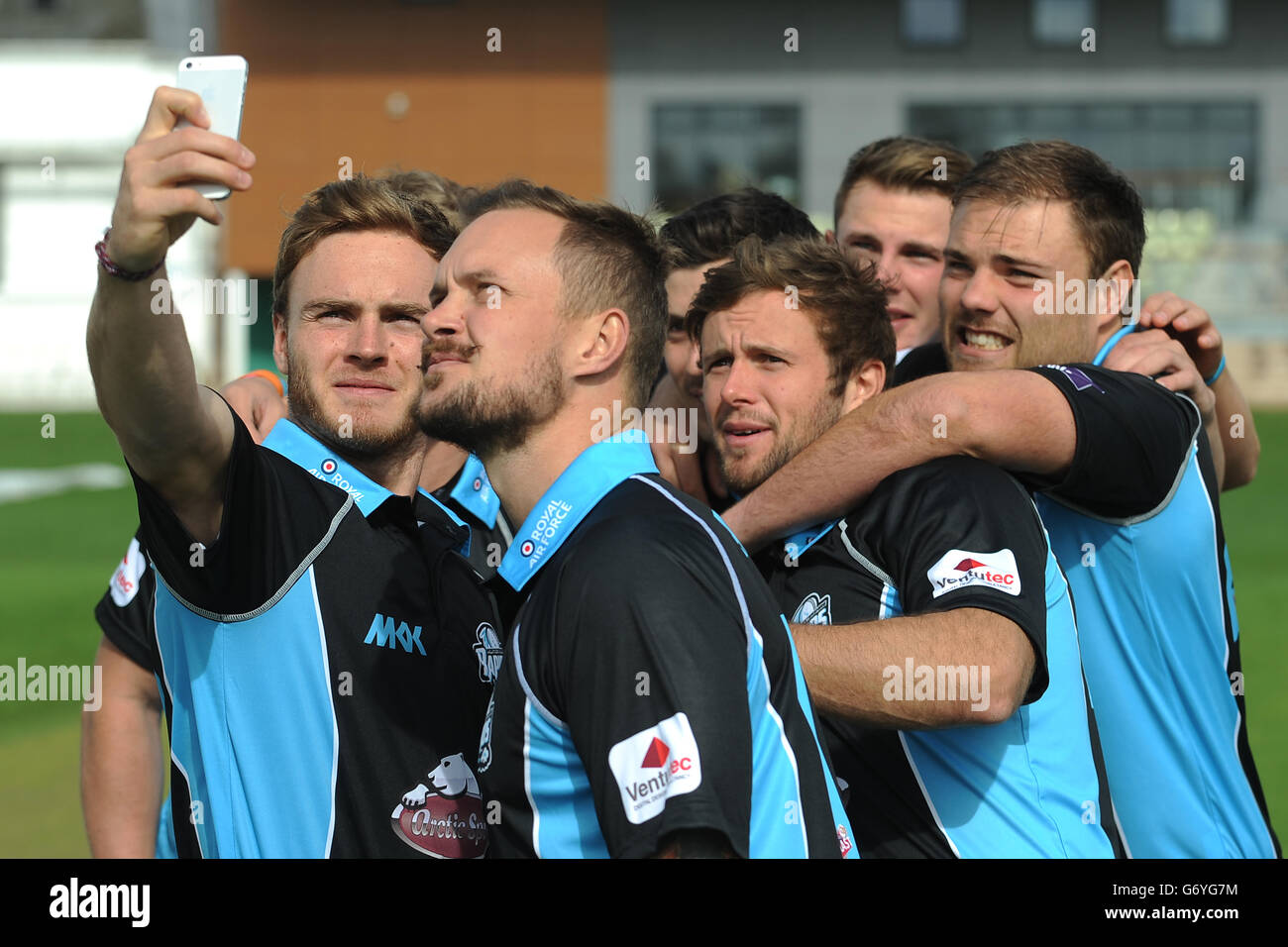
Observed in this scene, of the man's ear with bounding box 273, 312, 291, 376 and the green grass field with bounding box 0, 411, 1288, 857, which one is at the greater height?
the man's ear with bounding box 273, 312, 291, 376

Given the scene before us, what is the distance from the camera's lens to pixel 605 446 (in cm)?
281

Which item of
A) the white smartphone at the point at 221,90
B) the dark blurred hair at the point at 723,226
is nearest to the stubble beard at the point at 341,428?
the white smartphone at the point at 221,90

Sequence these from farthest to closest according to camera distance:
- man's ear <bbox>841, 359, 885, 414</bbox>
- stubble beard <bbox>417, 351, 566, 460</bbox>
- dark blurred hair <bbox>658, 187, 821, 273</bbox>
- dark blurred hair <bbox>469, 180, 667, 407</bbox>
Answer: dark blurred hair <bbox>658, 187, 821, 273</bbox>
man's ear <bbox>841, 359, 885, 414</bbox>
dark blurred hair <bbox>469, 180, 667, 407</bbox>
stubble beard <bbox>417, 351, 566, 460</bbox>

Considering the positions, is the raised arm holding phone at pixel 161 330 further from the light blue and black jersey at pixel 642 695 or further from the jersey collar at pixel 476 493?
the jersey collar at pixel 476 493

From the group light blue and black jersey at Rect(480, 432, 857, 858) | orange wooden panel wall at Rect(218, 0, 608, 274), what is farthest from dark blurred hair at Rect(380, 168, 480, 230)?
orange wooden panel wall at Rect(218, 0, 608, 274)

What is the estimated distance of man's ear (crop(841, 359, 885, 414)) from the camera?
3.83 metres

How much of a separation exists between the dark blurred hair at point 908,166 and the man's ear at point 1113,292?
1.27 metres

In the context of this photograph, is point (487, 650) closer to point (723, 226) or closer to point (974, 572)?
point (974, 572)

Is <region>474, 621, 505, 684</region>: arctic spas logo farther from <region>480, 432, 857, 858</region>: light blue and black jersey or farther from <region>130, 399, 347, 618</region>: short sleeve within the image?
<region>480, 432, 857, 858</region>: light blue and black jersey

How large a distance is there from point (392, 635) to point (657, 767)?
109 centimetres

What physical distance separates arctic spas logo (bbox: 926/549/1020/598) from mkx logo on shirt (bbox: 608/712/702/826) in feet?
3.12
